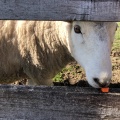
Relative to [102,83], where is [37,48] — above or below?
above

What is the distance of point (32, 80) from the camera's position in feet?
10.9

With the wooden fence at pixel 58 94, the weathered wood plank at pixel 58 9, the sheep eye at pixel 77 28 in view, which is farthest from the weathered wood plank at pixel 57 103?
the sheep eye at pixel 77 28

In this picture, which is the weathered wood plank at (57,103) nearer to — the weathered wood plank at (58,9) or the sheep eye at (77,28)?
the weathered wood plank at (58,9)

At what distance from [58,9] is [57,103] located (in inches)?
18.5

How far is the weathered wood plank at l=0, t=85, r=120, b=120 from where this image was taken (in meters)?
1.42

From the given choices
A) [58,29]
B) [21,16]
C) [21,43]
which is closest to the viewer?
[21,16]

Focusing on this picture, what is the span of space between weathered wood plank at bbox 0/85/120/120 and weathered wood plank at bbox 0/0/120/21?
36 centimetres

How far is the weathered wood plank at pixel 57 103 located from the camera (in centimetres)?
142

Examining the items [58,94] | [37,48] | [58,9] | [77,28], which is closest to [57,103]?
[58,94]

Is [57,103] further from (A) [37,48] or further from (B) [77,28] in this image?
(A) [37,48]

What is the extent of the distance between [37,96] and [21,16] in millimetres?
409

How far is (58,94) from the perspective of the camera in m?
1.44

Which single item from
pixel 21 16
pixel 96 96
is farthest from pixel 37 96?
pixel 21 16

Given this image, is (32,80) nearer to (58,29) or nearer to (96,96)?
(58,29)
